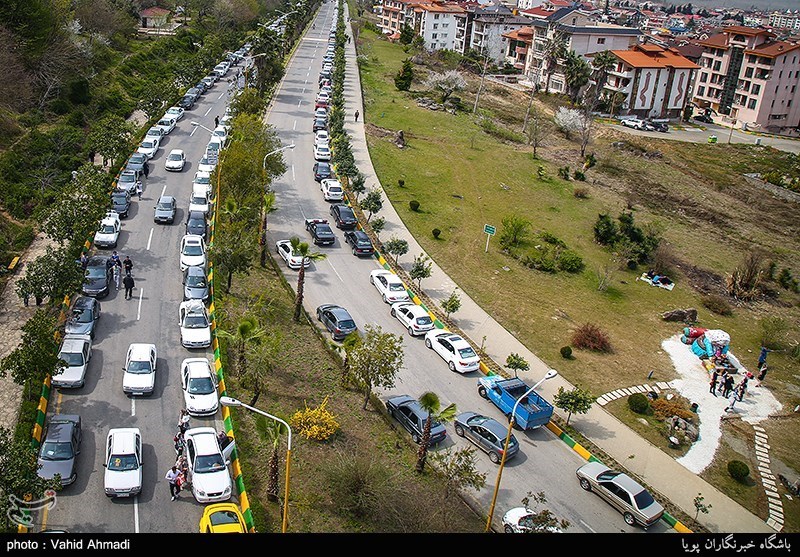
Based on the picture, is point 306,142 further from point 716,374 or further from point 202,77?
point 716,374

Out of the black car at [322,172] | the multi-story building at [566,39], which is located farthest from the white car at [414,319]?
the multi-story building at [566,39]

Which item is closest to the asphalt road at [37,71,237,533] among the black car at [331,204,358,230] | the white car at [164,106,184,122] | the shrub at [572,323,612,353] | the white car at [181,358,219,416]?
the white car at [181,358,219,416]

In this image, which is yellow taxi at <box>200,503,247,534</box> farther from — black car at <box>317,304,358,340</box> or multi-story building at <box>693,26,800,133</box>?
multi-story building at <box>693,26,800,133</box>

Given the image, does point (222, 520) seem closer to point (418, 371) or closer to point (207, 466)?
point (207, 466)

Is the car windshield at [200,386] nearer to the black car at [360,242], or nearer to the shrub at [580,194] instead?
the black car at [360,242]
